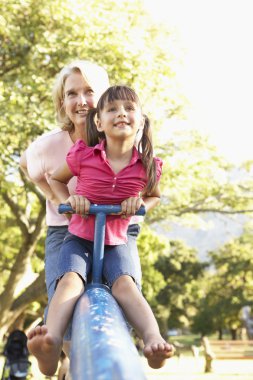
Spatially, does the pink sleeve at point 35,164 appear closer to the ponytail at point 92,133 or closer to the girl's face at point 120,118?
the ponytail at point 92,133

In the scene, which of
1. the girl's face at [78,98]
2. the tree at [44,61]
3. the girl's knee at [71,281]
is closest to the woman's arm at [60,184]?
the girl's face at [78,98]

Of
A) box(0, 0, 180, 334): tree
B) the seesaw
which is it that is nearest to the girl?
the seesaw

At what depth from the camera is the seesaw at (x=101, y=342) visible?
6.38 feet

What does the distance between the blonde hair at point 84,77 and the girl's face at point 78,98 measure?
28 millimetres

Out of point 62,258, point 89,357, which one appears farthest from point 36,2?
point 89,357

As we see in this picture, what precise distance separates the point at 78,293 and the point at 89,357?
83cm

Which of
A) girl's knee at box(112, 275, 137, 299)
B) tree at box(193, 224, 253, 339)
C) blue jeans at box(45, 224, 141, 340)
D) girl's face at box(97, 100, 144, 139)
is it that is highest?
tree at box(193, 224, 253, 339)

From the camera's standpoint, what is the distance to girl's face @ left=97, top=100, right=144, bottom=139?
3.20 metres

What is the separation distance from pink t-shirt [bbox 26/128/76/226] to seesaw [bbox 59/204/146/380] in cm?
92

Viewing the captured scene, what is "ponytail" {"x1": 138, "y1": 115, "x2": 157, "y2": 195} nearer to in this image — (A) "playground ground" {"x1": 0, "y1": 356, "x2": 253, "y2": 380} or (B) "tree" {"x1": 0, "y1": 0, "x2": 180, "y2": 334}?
(B) "tree" {"x1": 0, "y1": 0, "x2": 180, "y2": 334}

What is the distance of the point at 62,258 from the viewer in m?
3.14

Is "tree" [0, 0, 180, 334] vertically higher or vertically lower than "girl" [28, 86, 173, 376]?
higher

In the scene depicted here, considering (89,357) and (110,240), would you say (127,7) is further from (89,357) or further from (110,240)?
(89,357)

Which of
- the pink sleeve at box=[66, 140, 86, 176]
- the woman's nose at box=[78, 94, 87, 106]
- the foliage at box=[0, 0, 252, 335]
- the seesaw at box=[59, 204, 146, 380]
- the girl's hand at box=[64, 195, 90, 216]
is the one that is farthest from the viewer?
the foliage at box=[0, 0, 252, 335]
